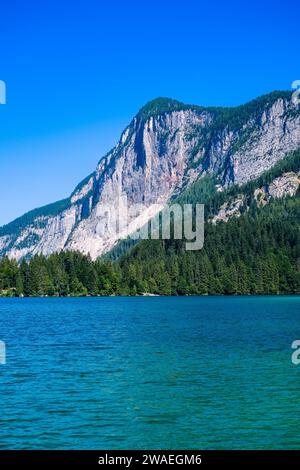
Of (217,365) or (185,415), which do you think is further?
(217,365)

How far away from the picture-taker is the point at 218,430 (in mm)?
33344

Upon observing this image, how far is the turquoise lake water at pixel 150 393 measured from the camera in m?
32.1

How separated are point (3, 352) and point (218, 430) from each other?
117ft

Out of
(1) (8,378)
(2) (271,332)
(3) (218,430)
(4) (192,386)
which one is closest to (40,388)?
(1) (8,378)

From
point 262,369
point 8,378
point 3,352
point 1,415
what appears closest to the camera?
point 1,415

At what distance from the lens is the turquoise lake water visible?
32.1 metres

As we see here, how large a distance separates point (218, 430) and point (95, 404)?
950 centimetres

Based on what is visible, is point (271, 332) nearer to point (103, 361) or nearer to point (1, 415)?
point (103, 361)

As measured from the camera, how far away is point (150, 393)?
42719 millimetres
